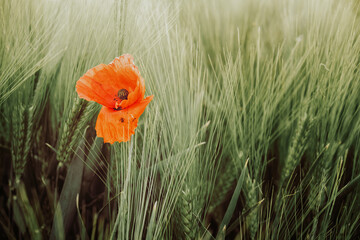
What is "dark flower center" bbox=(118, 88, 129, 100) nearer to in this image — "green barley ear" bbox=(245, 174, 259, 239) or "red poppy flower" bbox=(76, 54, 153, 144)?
"red poppy flower" bbox=(76, 54, 153, 144)

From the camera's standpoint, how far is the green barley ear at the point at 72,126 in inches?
16.4

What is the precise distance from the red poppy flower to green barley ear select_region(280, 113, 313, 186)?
0.25 m

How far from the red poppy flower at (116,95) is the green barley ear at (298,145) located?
0.25m

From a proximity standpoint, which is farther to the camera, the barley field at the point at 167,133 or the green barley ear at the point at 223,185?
the green barley ear at the point at 223,185

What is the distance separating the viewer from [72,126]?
424mm

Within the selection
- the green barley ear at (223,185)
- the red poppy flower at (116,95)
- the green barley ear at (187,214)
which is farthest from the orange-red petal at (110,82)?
the green barley ear at (223,185)

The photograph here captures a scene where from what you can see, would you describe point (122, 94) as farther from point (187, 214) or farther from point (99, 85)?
point (187, 214)

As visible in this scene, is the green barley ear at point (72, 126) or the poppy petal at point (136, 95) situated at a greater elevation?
the poppy petal at point (136, 95)

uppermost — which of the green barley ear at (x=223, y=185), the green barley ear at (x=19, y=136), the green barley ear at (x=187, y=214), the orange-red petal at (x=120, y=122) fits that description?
the orange-red petal at (x=120, y=122)

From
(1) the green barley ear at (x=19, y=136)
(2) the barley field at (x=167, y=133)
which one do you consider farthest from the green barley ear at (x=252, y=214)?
(1) the green barley ear at (x=19, y=136)

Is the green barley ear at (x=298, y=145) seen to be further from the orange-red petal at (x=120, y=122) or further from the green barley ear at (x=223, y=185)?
the orange-red petal at (x=120, y=122)

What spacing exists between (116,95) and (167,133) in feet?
0.32

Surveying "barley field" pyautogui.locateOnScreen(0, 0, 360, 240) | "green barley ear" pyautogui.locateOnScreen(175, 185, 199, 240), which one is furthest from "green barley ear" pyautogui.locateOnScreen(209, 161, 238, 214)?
"green barley ear" pyautogui.locateOnScreen(175, 185, 199, 240)

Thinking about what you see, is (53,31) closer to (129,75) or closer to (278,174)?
(129,75)
